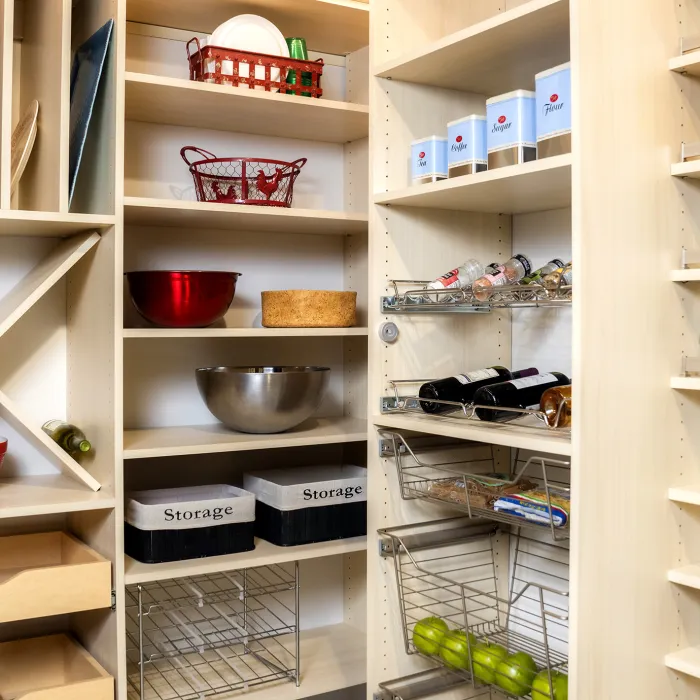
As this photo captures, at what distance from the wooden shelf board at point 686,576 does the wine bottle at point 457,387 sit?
21.1 inches

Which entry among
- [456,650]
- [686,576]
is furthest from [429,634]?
[686,576]

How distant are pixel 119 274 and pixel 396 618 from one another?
993 millimetres

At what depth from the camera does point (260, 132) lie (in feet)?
7.51

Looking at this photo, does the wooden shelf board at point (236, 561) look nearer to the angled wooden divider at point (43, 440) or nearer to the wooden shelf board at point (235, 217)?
the angled wooden divider at point (43, 440)

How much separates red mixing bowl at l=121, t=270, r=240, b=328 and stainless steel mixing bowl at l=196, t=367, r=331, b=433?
0.15 metres

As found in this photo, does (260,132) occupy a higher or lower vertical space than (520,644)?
higher

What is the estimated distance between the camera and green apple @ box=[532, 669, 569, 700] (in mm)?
1609

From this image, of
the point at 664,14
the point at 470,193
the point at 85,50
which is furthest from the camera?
the point at 85,50

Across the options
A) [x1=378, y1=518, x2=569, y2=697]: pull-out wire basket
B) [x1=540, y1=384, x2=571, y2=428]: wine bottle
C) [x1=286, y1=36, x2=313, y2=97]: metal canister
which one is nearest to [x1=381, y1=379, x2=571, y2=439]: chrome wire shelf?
[x1=540, y1=384, x2=571, y2=428]: wine bottle

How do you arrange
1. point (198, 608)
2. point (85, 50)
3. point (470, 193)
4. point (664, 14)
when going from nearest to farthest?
point (664, 14)
point (470, 193)
point (85, 50)
point (198, 608)

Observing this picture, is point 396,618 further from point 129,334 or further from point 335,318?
point 129,334

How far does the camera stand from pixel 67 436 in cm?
198

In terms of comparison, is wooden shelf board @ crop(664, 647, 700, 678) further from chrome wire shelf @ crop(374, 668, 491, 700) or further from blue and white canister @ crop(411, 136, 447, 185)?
blue and white canister @ crop(411, 136, 447, 185)

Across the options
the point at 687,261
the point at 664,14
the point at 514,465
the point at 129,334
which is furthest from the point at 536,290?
the point at 129,334
